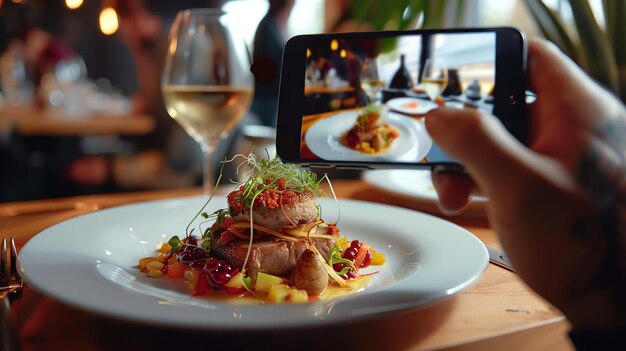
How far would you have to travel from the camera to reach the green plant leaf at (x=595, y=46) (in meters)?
2.46

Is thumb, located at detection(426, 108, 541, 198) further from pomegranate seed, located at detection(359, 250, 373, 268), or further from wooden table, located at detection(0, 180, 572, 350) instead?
pomegranate seed, located at detection(359, 250, 373, 268)

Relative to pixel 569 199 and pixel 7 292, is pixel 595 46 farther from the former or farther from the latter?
pixel 7 292

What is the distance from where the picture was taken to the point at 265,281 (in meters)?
1.13

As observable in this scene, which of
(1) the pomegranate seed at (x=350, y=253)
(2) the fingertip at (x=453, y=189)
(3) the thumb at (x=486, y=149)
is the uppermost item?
(3) the thumb at (x=486, y=149)

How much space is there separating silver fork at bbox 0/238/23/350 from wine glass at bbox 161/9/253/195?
814 mm

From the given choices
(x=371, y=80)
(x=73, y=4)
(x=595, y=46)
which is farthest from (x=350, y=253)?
(x=73, y=4)

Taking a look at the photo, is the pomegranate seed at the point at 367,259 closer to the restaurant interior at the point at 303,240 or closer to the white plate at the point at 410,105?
the restaurant interior at the point at 303,240

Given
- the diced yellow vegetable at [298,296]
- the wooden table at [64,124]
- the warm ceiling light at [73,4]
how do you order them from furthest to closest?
the warm ceiling light at [73,4] → the wooden table at [64,124] → the diced yellow vegetable at [298,296]

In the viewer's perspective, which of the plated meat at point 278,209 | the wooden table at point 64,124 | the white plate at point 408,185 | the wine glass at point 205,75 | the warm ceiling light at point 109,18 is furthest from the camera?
the warm ceiling light at point 109,18

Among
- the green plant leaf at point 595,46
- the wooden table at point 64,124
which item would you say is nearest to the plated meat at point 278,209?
the green plant leaf at point 595,46

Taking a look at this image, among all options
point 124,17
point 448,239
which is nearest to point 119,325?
point 448,239

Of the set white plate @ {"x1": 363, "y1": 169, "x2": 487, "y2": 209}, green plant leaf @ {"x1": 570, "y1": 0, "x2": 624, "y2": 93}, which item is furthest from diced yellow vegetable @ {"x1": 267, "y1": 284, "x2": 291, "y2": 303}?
green plant leaf @ {"x1": 570, "y1": 0, "x2": 624, "y2": 93}

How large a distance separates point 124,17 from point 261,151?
5.90 meters

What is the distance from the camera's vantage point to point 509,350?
2.71ft
